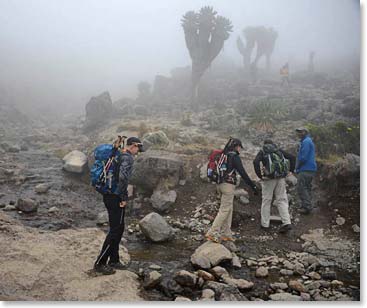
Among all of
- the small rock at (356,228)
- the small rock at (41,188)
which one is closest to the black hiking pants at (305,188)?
the small rock at (356,228)

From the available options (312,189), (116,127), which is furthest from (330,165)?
(116,127)

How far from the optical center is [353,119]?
4.25 metres

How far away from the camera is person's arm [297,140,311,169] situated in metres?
4.43

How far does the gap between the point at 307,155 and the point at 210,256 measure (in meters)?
2.00

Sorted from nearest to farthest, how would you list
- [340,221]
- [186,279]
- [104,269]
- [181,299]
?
[181,299] < [186,279] < [104,269] < [340,221]

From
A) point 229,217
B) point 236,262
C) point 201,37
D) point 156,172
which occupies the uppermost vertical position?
point 201,37

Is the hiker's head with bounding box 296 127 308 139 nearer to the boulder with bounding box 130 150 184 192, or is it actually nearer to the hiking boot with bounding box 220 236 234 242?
the hiking boot with bounding box 220 236 234 242

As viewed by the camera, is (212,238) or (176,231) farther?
(176,231)

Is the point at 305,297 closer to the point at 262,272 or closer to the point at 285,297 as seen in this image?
the point at 285,297

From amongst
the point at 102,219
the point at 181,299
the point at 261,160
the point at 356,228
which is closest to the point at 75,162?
the point at 102,219

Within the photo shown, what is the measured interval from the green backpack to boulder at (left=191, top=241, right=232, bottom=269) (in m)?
1.31

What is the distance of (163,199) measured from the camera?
16.0 ft

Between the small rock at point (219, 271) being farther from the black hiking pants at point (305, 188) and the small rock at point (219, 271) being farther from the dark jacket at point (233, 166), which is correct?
the black hiking pants at point (305, 188)

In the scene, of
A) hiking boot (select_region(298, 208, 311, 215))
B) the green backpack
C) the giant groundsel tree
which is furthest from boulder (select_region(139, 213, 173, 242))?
the giant groundsel tree
